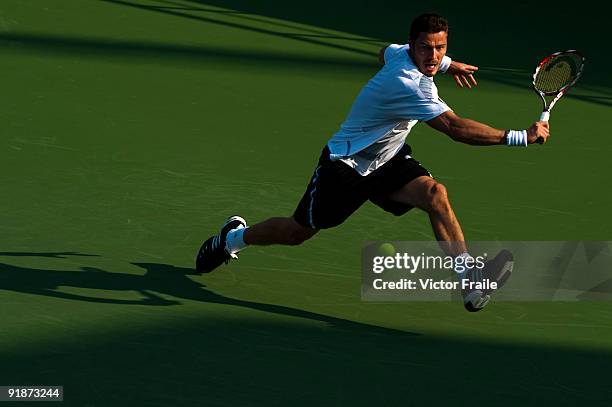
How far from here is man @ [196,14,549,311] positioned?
28.0ft

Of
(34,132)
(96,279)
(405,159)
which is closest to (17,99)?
(34,132)

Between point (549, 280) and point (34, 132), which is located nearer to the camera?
point (549, 280)

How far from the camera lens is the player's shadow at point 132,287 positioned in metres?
8.77

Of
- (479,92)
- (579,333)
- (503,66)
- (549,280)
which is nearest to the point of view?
(579,333)

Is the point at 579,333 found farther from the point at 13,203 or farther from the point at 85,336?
the point at 13,203

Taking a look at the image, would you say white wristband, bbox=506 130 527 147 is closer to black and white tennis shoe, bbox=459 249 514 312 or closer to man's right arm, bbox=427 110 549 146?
man's right arm, bbox=427 110 549 146

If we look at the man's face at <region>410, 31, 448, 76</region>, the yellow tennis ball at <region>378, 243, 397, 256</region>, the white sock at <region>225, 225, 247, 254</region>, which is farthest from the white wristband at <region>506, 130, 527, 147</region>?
the white sock at <region>225, 225, 247, 254</region>

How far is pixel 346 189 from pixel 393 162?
0.34 m

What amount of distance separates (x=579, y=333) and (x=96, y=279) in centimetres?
299

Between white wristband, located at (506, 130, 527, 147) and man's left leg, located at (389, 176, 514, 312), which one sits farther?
man's left leg, located at (389, 176, 514, 312)

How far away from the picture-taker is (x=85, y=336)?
8.20m

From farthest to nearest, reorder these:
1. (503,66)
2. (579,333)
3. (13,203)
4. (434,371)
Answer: (503,66)
(13,203)
(579,333)
(434,371)

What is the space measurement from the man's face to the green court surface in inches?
58.1

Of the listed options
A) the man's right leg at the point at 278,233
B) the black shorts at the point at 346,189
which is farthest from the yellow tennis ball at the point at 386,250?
the black shorts at the point at 346,189
